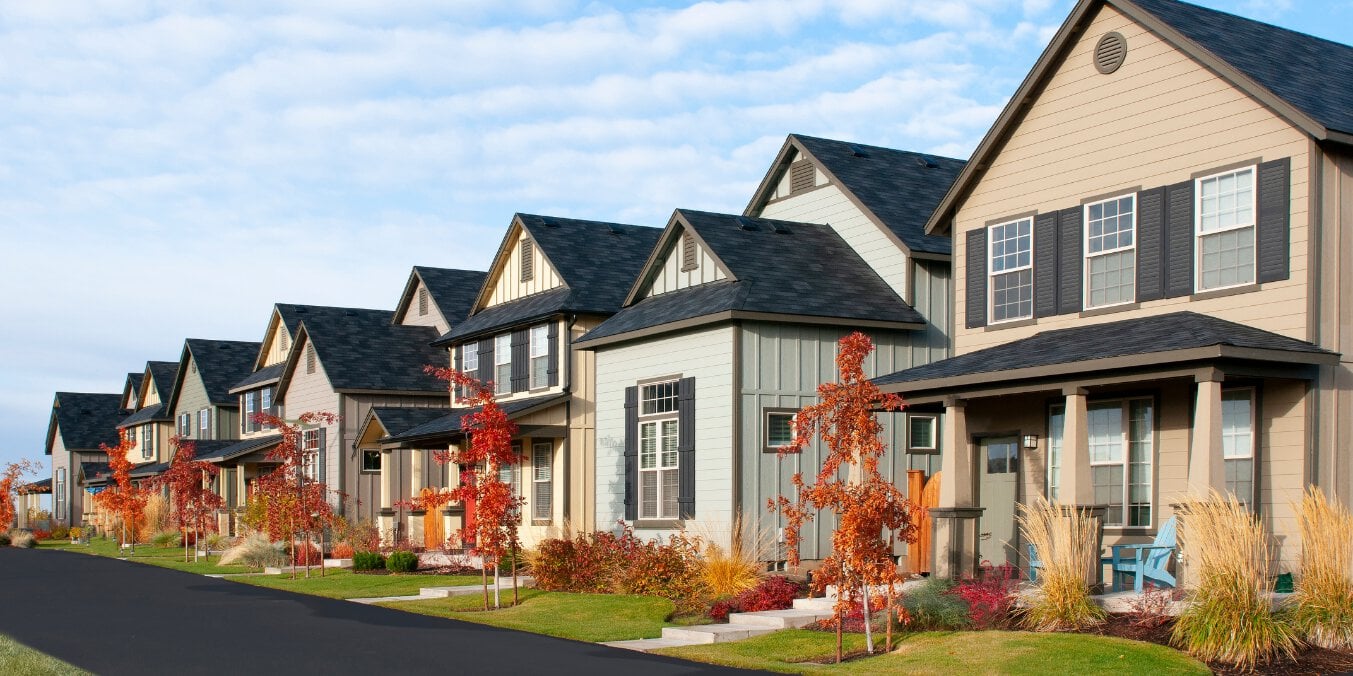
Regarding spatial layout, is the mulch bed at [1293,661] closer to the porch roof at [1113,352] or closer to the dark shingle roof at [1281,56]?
the porch roof at [1113,352]

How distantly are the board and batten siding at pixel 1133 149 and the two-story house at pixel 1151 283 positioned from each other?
25 mm

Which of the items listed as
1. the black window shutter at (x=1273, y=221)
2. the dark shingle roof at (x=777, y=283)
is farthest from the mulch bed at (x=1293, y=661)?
the dark shingle roof at (x=777, y=283)

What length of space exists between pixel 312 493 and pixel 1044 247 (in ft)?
57.9

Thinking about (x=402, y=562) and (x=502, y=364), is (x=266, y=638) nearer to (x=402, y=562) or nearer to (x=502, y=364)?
(x=402, y=562)

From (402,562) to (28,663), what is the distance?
1587cm

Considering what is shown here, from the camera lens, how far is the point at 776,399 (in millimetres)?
24219

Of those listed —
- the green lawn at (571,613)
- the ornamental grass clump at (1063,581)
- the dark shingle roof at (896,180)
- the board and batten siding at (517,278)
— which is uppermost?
the dark shingle roof at (896,180)

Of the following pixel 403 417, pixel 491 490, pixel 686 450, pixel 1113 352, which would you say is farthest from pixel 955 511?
pixel 403 417

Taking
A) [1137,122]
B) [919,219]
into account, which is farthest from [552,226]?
[1137,122]

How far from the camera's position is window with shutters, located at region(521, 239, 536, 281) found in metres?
33.8

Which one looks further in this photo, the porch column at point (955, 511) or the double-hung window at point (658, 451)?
the double-hung window at point (658, 451)

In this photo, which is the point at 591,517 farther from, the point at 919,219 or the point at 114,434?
the point at 114,434

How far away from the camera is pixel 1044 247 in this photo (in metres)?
20.5

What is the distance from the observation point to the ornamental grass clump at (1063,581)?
1538cm
